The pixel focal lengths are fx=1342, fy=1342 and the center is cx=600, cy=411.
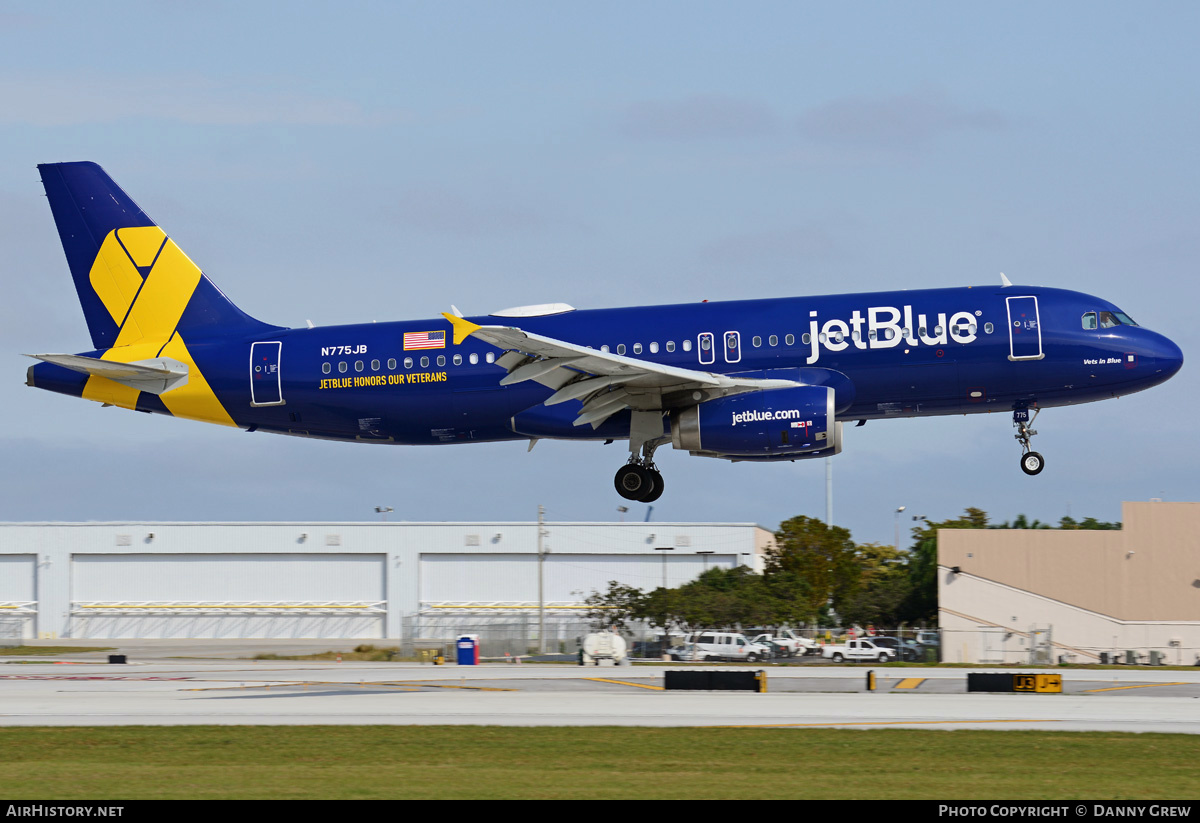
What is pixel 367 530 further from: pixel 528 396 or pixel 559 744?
pixel 559 744

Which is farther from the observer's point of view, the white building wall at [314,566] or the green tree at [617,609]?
the white building wall at [314,566]

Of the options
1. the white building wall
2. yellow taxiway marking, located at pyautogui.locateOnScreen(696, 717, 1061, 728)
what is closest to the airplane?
yellow taxiway marking, located at pyautogui.locateOnScreen(696, 717, 1061, 728)

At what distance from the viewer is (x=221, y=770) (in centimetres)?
2111

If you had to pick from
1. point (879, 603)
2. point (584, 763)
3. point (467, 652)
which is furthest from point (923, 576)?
point (584, 763)

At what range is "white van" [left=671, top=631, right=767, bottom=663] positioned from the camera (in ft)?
193

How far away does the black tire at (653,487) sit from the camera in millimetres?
36656

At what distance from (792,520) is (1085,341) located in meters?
64.6

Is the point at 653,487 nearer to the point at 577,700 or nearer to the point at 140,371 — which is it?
the point at 577,700

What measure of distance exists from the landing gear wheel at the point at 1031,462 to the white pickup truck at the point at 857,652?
24595 millimetres

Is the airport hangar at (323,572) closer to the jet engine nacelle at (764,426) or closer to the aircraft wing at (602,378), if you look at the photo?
the aircraft wing at (602,378)

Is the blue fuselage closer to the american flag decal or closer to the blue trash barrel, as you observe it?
the american flag decal

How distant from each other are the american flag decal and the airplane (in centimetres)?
4

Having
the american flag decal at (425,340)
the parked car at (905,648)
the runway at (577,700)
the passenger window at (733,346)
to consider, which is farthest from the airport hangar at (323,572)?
the passenger window at (733,346)
